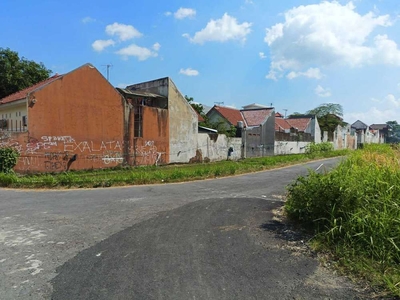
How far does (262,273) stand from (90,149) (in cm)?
1690

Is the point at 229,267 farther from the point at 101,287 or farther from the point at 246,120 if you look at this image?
the point at 246,120

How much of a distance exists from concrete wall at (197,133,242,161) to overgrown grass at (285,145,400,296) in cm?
2024

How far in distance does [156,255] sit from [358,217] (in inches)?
119

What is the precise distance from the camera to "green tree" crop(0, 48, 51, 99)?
27719 mm

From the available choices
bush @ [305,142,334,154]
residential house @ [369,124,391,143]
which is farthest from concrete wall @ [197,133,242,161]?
residential house @ [369,124,391,143]

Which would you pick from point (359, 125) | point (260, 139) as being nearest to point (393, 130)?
point (359, 125)

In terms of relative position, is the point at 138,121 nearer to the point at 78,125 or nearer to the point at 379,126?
the point at 78,125

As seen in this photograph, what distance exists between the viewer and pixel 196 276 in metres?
3.70

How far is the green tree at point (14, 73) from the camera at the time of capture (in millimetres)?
27719

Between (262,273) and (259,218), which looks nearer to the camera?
(262,273)

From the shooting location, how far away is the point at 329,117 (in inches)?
2419

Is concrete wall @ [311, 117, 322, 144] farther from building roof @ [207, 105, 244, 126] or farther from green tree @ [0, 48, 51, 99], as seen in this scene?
green tree @ [0, 48, 51, 99]

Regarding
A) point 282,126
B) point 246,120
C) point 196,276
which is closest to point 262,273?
point 196,276

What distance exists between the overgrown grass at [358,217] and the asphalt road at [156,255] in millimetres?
421
